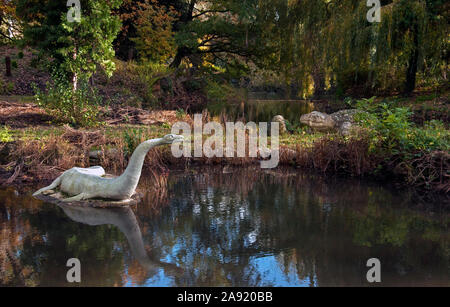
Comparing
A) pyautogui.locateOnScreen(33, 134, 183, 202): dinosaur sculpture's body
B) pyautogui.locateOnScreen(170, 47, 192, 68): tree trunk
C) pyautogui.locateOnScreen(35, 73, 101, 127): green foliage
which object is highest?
pyautogui.locateOnScreen(170, 47, 192, 68): tree trunk

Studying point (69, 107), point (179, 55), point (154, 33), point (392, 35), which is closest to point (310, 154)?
point (69, 107)

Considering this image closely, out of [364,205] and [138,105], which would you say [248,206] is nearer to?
[364,205]

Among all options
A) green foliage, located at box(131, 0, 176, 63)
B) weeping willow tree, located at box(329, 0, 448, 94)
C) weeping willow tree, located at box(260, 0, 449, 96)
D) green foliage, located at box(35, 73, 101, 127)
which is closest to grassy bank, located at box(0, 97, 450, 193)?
green foliage, located at box(35, 73, 101, 127)

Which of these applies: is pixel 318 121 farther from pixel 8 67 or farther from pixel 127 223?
pixel 8 67

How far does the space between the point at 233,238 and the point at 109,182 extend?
223 cm

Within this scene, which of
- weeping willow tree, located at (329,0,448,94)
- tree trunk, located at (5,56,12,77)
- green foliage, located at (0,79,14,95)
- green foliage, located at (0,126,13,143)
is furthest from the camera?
tree trunk, located at (5,56,12,77)

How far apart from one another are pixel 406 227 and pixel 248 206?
83.6 inches

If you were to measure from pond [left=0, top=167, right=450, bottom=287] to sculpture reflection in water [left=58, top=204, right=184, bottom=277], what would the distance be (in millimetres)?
13

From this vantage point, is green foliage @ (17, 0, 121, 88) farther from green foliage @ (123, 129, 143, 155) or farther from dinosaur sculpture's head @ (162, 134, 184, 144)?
dinosaur sculpture's head @ (162, 134, 184, 144)

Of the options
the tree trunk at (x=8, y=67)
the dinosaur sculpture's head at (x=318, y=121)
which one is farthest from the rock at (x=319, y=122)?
the tree trunk at (x=8, y=67)

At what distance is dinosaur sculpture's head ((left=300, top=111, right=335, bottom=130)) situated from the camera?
1224cm

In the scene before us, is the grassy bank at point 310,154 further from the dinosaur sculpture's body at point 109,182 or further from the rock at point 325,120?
the rock at point 325,120
